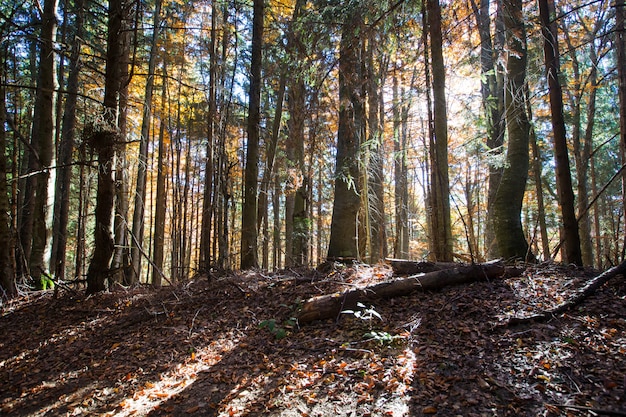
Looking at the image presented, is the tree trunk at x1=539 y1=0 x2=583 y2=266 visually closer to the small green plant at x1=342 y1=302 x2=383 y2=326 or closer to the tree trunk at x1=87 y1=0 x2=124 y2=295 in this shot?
the small green plant at x1=342 y1=302 x2=383 y2=326

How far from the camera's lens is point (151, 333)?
507 centimetres

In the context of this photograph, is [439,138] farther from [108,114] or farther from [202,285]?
[108,114]

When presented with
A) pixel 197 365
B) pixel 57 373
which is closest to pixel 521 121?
pixel 197 365

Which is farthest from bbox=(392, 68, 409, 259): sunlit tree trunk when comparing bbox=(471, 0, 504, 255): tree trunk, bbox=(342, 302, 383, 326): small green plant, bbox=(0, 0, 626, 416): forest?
bbox=(342, 302, 383, 326): small green plant

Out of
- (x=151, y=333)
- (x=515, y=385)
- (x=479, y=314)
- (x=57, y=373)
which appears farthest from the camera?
(x=151, y=333)

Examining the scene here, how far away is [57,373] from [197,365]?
1808 millimetres

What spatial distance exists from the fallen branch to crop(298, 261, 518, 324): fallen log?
40.0 inches

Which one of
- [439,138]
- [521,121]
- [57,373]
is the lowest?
[57,373]

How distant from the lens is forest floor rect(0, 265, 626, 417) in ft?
9.57

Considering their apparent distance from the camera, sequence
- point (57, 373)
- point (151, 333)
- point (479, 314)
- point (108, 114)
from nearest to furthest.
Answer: point (479, 314) → point (57, 373) → point (151, 333) → point (108, 114)

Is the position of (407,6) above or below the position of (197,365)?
above

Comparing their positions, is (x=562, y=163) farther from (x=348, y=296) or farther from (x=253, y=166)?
(x=253, y=166)

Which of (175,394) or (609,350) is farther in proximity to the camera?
(175,394)

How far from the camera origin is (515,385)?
289 cm
